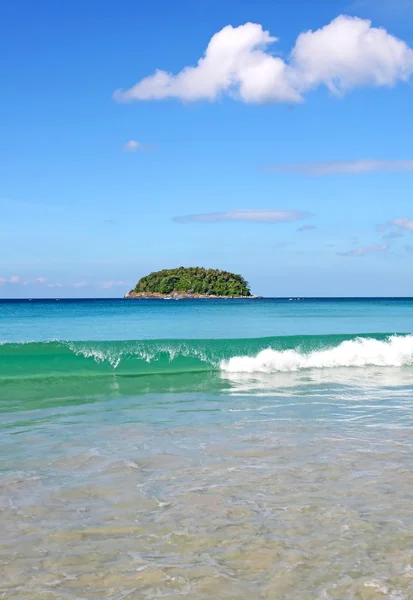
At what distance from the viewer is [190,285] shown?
18375 cm

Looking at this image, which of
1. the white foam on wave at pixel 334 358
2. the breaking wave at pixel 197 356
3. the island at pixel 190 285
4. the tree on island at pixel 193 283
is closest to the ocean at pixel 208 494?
the breaking wave at pixel 197 356

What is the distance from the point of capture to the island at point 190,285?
593 feet

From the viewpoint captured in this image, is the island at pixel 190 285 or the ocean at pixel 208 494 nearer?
the ocean at pixel 208 494

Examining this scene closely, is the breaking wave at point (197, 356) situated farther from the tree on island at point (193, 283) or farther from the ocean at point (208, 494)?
the tree on island at point (193, 283)

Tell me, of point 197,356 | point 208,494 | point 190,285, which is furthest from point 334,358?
point 190,285

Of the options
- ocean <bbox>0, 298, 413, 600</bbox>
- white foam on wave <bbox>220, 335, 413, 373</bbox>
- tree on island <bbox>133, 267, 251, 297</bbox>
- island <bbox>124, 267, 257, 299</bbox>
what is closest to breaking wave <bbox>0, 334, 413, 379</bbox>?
white foam on wave <bbox>220, 335, 413, 373</bbox>

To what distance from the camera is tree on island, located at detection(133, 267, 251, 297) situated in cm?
18162

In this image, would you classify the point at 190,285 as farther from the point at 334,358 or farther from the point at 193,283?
the point at 334,358

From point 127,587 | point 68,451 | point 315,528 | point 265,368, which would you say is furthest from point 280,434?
point 265,368

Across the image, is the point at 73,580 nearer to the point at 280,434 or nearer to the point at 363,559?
the point at 363,559

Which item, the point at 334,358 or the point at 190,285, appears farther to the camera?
the point at 190,285

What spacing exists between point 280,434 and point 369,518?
3.74 metres

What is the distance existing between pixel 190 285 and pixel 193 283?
1.15 m

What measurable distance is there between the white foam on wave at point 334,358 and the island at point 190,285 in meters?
152
